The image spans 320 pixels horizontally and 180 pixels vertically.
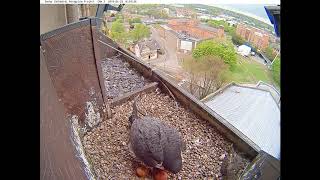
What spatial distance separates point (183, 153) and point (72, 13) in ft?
1.79

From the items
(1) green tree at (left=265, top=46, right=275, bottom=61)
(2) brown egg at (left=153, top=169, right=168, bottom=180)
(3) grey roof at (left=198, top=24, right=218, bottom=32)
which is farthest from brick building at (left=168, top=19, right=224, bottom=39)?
(2) brown egg at (left=153, top=169, right=168, bottom=180)

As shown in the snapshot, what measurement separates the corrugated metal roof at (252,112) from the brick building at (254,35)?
0.47 feet

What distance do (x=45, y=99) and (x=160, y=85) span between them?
0.43 m

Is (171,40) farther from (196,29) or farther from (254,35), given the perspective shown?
(254,35)

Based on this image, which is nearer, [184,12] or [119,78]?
[184,12]

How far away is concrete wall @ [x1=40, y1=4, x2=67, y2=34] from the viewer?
0.97 meters

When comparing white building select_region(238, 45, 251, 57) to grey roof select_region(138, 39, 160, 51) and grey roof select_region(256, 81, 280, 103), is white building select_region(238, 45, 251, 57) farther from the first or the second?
grey roof select_region(138, 39, 160, 51)

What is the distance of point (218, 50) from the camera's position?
1.07m

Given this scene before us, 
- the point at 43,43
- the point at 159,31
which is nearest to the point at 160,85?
the point at 159,31

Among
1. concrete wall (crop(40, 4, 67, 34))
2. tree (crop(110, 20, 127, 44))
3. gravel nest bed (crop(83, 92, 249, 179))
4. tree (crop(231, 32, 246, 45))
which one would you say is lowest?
gravel nest bed (crop(83, 92, 249, 179))

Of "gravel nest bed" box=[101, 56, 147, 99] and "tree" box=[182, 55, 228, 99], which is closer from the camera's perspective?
"tree" box=[182, 55, 228, 99]

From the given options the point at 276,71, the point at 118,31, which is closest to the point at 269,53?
the point at 276,71

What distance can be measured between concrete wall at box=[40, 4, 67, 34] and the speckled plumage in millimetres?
389
